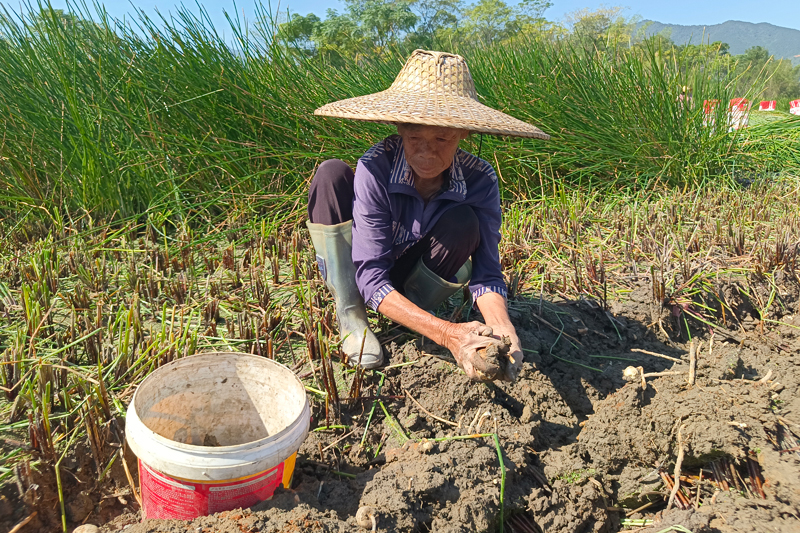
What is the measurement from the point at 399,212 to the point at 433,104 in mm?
488

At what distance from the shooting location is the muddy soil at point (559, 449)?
5.12 ft

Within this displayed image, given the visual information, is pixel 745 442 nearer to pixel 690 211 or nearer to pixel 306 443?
pixel 306 443

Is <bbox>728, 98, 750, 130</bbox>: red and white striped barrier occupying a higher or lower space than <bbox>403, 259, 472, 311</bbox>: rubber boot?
higher

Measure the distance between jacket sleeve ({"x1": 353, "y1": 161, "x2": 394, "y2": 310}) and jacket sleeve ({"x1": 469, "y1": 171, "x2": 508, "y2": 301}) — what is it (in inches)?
14.9

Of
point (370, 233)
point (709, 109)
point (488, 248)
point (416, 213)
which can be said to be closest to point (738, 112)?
point (709, 109)

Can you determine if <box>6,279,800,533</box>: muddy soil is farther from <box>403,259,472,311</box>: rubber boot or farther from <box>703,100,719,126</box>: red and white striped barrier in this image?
<box>703,100,719,126</box>: red and white striped barrier

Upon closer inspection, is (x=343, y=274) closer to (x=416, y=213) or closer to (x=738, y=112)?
(x=416, y=213)

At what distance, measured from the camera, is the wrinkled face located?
6.73ft

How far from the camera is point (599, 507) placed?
68.6 inches

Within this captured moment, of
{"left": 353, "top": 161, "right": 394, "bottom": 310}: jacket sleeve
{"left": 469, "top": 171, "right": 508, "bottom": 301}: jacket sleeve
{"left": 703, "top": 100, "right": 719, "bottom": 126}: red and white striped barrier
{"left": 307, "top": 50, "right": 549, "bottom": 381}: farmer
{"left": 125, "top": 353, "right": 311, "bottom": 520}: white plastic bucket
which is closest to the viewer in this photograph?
{"left": 125, "top": 353, "right": 311, "bottom": 520}: white plastic bucket

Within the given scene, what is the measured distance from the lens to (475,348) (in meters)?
1.73

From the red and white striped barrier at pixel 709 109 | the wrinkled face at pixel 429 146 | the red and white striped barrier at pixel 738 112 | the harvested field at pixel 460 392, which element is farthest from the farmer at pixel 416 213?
the red and white striped barrier at pixel 738 112

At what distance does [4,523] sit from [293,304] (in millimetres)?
1364

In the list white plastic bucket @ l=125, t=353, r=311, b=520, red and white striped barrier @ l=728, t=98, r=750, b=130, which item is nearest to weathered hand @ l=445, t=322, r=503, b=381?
white plastic bucket @ l=125, t=353, r=311, b=520
